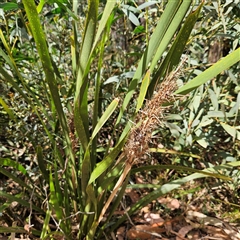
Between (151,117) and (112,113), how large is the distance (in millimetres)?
495

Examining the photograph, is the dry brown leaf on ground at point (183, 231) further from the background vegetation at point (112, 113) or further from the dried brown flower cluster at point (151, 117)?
the dried brown flower cluster at point (151, 117)

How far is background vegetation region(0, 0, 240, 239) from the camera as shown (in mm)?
596

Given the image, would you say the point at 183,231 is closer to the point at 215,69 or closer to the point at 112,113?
the point at 112,113

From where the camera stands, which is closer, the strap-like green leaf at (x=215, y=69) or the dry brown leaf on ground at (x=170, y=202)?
the strap-like green leaf at (x=215, y=69)

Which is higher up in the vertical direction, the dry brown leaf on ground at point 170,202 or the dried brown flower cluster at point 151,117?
the dried brown flower cluster at point 151,117

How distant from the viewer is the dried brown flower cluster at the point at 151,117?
533mm

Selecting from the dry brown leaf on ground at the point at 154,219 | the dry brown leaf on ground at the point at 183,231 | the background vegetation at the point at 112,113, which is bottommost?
the dry brown leaf on ground at the point at 183,231

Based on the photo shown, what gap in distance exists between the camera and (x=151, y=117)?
536 mm

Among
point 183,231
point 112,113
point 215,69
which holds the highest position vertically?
point 215,69

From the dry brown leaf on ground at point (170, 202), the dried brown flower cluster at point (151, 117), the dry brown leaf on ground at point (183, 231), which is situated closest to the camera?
the dried brown flower cluster at point (151, 117)

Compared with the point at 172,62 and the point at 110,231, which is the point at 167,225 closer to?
the point at 110,231

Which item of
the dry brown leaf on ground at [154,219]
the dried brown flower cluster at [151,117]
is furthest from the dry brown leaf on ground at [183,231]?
the dried brown flower cluster at [151,117]

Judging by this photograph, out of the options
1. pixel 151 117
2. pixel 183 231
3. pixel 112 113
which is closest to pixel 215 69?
pixel 151 117

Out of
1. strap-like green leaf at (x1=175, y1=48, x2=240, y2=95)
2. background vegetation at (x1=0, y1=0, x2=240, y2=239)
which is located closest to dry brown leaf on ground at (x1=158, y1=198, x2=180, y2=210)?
background vegetation at (x1=0, y1=0, x2=240, y2=239)
